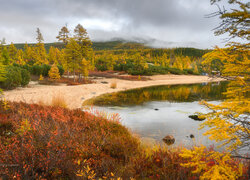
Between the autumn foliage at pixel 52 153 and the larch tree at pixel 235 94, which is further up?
the larch tree at pixel 235 94

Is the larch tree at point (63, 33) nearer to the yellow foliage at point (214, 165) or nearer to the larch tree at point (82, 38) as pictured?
the larch tree at point (82, 38)

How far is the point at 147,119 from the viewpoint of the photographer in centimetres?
992

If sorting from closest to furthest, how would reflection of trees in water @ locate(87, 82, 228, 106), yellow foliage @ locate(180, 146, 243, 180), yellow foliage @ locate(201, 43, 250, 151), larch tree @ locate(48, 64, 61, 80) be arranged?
yellow foliage @ locate(180, 146, 243, 180) < yellow foliage @ locate(201, 43, 250, 151) < reflection of trees in water @ locate(87, 82, 228, 106) < larch tree @ locate(48, 64, 61, 80)

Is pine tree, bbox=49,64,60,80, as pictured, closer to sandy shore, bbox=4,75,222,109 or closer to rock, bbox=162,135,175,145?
sandy shore, bbox=4,75,222,109

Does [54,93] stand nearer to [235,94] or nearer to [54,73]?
[54,73]

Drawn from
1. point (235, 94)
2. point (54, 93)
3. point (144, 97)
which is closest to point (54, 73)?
point (54, 93)

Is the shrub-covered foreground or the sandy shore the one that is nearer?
the shrub-covered foreground

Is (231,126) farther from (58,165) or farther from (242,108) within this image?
(58,165)

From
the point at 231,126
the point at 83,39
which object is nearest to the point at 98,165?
the point at 231,126

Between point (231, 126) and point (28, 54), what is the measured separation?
66.1 metres

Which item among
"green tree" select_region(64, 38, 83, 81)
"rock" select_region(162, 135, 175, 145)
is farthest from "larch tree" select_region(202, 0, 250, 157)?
"green tree" select_region(64, 38, 83, 81)

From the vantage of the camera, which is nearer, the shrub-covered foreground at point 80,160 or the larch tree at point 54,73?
the shrub-covered foreground at point 80,160

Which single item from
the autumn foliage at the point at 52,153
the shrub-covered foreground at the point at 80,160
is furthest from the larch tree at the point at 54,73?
the shrub-covered foreground at the point at 80,160

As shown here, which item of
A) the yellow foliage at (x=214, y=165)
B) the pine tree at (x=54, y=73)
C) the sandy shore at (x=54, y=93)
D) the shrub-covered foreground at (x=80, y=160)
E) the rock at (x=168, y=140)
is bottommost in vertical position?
the rock at (x=168, y=140)
